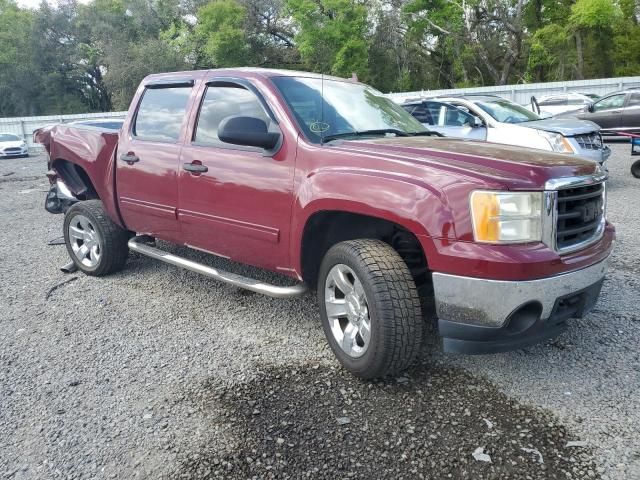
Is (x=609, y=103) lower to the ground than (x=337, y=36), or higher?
lower

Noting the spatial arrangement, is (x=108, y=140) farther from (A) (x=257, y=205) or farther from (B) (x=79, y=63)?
(B) (x=79, y=63)

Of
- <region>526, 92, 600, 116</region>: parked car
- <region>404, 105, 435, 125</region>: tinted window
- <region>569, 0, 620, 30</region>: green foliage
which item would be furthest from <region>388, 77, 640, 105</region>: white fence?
<region>404, 105, 435, 125</region>: tinted window

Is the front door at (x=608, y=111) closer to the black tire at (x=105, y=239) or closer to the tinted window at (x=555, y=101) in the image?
the tinted window at (x=555, y=101)

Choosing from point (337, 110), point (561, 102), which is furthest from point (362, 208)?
point (561, 102)

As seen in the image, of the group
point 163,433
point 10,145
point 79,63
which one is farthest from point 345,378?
point 79,63

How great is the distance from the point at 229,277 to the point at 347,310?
3.53 feet

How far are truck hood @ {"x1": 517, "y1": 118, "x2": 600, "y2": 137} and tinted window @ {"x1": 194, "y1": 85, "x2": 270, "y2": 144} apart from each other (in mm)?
6495

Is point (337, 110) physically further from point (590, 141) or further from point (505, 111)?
point (505, 111)

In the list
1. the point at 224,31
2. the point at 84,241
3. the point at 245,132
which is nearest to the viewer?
the point at 245,132

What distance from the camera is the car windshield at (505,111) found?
9.74 meters

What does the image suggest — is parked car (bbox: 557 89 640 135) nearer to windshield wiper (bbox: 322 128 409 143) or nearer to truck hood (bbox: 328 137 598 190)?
windshield wiper (bbox: 322 128 409 143)

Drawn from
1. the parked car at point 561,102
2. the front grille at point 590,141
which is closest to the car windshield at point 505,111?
the front grille at point 590,141

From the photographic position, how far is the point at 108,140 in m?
5.14

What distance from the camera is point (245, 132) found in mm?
3473
